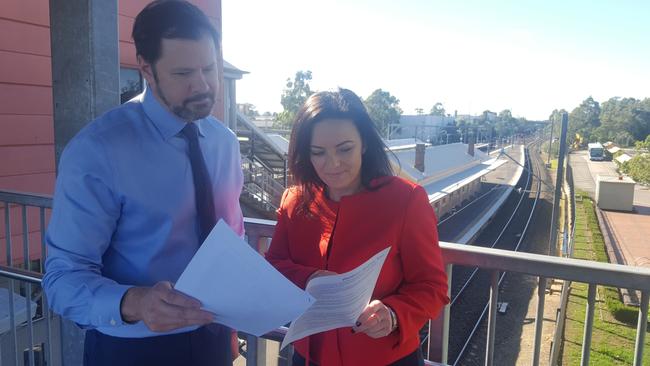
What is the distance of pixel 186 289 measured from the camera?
3.71 ft

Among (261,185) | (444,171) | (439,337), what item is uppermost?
(439,337)

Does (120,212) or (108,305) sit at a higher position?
(120,212)

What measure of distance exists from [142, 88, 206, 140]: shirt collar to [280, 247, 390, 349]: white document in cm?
62

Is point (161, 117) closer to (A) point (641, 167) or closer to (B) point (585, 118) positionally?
(A) point (641, 167)

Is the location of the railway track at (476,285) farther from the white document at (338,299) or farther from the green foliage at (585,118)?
the green foliage at (585,118)

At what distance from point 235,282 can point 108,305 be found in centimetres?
34

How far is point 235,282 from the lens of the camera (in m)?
1.14

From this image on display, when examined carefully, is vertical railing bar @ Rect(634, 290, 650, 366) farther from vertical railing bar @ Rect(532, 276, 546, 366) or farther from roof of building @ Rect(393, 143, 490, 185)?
roof of building @ Rect(393, 143, 490, 185)

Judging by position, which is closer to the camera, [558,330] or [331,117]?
[331,117]

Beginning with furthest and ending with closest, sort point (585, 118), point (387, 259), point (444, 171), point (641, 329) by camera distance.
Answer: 1. point (585, 118)
2. point (444, 171)
3. point (641, 329)
4. point (387, 259)

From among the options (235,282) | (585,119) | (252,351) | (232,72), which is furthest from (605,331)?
(585,119)

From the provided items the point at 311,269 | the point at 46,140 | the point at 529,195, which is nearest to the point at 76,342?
the point at 311,269

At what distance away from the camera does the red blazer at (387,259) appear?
57.7 inches

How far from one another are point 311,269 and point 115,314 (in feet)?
1.90
